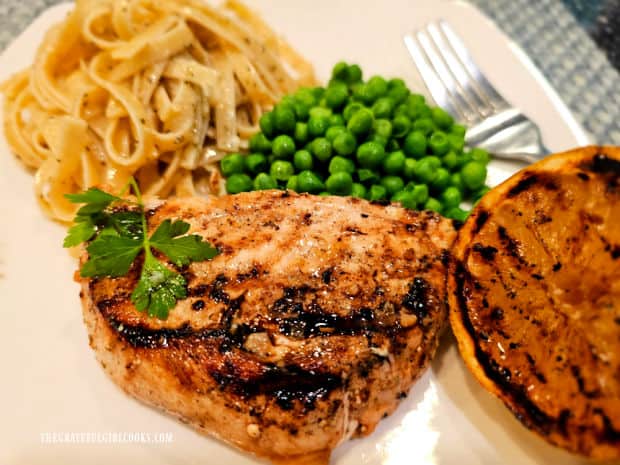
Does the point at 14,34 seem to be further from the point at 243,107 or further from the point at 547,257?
the point at 547,257

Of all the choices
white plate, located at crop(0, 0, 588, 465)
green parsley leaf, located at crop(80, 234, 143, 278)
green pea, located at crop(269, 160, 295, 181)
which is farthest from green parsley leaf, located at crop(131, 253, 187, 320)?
green pea, located at crop(269, 160, 295, 181)

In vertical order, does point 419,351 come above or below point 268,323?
below

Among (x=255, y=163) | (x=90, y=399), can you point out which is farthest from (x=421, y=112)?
(x=90, y=399)

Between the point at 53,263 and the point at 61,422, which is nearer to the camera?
the point at 61,422

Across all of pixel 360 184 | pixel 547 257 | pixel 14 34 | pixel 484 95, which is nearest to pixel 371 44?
pixel 484 95

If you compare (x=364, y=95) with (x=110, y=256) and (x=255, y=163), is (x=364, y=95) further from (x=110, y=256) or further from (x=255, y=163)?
(x=110, y=256)

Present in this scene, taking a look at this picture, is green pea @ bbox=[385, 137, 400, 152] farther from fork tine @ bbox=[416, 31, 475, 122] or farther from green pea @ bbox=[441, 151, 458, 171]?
fork tine @ bbox=[416, 31, 475, 122]

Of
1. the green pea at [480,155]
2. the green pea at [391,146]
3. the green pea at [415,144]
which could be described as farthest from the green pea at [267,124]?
the green pea at [480,155]
